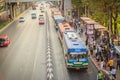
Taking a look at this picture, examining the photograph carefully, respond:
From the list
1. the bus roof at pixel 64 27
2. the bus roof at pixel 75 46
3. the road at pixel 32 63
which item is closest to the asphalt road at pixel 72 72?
the road at pixel 32 63

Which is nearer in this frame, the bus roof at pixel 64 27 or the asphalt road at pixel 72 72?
the asphalt road at pixel 72 72

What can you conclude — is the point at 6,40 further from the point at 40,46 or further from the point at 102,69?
the point at 102,69

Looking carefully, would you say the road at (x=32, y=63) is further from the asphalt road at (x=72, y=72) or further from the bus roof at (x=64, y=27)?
the bus roof at (x=64, y=27)

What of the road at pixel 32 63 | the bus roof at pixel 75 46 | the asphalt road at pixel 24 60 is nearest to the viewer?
the road at pixel 32 63

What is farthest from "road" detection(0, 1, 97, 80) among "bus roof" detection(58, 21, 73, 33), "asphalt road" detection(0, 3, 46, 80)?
"bus roof" detection(58, 21, 73, 33)

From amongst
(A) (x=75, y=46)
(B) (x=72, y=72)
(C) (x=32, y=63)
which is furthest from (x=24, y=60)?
(A) (x=75, y=46)

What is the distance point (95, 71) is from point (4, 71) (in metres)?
9.33

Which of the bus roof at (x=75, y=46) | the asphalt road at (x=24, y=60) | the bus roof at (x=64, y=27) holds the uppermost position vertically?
the bus roof at (x=75, y=46)

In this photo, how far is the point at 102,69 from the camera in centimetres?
3031

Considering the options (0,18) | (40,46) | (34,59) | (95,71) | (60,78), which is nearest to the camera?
(60,78)

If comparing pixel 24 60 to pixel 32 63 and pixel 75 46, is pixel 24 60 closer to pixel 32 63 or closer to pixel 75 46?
pixel 32 63

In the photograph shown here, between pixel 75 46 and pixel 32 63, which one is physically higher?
pixel 75 46

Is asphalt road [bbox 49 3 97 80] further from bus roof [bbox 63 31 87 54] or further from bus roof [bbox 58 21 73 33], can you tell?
bus roof [bbox 58 21 73 33]

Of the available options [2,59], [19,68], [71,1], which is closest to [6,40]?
[2,59]
